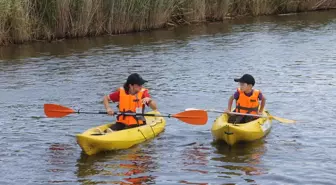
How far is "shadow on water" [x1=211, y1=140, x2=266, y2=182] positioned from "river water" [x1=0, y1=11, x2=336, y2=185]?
2 centimetres

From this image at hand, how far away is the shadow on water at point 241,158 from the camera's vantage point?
8.97 metres

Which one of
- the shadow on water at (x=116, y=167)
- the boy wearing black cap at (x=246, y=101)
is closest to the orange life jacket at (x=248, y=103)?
the boy wearing black cap at (x=246, y=101)

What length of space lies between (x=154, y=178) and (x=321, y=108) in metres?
4.82

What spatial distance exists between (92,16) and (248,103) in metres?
11.1

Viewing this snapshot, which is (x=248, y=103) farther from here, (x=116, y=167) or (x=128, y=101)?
(x=116, y=167)

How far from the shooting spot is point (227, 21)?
24.8 metres

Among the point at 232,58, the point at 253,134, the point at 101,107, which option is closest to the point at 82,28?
the point at 232,58

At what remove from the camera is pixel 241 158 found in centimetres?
960

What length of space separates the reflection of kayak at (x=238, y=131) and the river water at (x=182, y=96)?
141 millimetres

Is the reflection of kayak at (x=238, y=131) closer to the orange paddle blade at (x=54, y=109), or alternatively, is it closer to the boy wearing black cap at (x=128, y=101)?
the boy wearing black cap at (x=128, y=101)

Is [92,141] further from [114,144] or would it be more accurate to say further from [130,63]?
[130,63]

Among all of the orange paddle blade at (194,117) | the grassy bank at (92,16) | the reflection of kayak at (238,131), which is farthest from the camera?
the grassy bank at (92,16)

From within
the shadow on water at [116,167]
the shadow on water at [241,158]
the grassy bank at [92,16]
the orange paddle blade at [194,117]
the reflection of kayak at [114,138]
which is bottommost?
the shadow on water at [116,167]

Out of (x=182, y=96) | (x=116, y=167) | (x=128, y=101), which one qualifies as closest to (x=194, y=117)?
(x=128, y=101)
